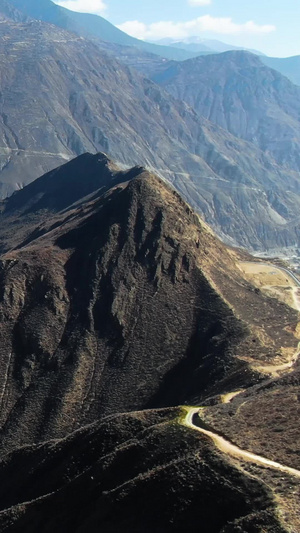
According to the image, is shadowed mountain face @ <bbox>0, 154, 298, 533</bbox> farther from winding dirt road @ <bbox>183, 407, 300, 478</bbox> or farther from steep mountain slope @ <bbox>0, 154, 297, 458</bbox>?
winding dirt road @ <bbox>183, 407, 300, 478</bbox>

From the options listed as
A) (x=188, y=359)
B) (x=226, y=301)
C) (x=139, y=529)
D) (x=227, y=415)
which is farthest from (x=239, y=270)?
(x=139, y=529)

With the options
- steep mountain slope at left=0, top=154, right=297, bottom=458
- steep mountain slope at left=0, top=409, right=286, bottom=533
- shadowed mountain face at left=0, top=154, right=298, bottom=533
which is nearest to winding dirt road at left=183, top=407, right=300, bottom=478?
shadowed mountain face at left=0, top=154, right=298, bottom=533

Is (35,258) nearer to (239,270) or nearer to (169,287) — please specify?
(169,287)

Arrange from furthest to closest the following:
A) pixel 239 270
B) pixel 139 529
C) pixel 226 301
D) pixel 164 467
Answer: pixel 239 270, pixel 226 301, pixel 164 467, pixel 139 529

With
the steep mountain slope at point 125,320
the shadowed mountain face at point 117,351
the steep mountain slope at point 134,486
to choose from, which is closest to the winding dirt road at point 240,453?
the shadowed mountain face at point 117,351

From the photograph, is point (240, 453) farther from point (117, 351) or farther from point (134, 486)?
point (117, 351)

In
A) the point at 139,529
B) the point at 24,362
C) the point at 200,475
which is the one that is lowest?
the point at 24,362
